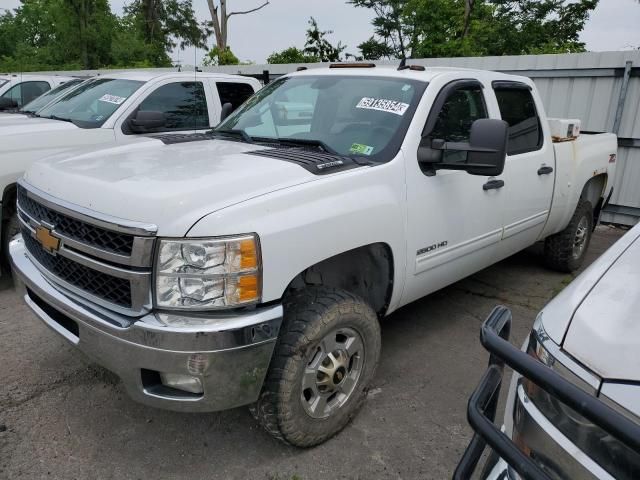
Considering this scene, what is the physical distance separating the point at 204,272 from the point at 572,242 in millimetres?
4359

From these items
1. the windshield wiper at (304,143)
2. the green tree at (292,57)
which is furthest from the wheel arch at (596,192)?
the green tree at (292,57)

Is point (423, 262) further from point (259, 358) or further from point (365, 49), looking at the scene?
point (365, 49)

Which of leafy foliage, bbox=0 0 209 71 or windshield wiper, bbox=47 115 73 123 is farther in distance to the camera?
leafy foliage, bbox=0 0 209 71

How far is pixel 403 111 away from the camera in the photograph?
3.15m

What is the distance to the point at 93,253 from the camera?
229 cm

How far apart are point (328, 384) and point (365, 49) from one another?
28496mm

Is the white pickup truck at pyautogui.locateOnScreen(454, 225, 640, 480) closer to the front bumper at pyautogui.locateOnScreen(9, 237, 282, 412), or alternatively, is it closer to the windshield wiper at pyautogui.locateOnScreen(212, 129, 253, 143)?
the front bumper at pyautogui.locateOnScreen(9, 237, 282, 412)

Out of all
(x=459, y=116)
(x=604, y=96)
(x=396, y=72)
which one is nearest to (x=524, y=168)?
(x=459, y=116)

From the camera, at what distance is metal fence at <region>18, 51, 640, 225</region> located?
715 cm

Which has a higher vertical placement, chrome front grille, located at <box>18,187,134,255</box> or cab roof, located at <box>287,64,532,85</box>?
cab roof, located at <box>287,64,532,85</box>

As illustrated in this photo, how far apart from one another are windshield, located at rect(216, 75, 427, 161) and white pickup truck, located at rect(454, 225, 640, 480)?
5.15ft

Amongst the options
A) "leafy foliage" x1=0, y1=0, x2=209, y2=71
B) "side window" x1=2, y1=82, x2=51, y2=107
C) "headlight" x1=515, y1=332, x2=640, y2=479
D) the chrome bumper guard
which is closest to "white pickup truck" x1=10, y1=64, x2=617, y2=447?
the chrome bumper guard

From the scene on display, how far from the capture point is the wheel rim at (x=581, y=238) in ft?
17.6

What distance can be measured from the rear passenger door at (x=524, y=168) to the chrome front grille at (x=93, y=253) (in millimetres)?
2782
